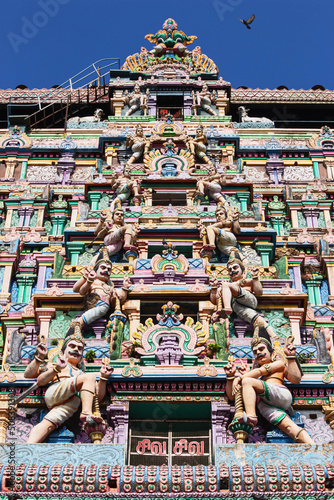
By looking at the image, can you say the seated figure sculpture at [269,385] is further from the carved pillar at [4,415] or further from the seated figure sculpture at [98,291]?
the carved pillar at [4,415]

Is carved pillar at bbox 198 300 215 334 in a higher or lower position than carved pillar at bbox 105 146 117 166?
Answer: lower

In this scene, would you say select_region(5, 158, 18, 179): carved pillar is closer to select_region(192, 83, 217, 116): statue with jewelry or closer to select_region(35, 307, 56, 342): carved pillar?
select_region(192, 83, 217, 116): statue with jewelry

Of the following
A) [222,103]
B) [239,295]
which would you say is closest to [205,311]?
[239,295]

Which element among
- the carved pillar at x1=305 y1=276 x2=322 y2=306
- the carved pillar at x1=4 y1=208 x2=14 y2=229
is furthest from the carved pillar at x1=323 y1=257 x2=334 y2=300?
the carved pillar at x1=4 y1=208 x2=14 y2=229

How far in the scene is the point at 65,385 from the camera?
60.5 feet

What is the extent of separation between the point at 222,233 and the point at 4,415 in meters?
7.06

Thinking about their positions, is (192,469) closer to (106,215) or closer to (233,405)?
(233,405)

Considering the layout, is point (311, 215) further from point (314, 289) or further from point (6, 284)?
point (6, 284)

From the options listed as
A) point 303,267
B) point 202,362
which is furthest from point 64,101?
point 202,362

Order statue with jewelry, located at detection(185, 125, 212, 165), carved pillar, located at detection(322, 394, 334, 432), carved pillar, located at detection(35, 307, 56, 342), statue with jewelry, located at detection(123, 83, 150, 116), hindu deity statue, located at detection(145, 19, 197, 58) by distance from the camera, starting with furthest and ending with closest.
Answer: hindu deity statue, located at detection(145, 19, 197, 58) < statue with jewelry, located at detection(123, 83, 150, 116) < statue with jewelry, located at detection(185, 125, 212, 165) < carved pillar, located at detection(35, 307, 56, 342) < carved pillar, located at detection(322, 394, 334, 432)

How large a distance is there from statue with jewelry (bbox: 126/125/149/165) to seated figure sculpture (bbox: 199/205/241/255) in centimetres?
470

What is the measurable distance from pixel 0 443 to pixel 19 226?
9505mm

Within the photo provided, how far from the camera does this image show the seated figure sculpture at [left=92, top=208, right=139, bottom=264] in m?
23.3

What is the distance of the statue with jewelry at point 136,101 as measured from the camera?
31359mm
